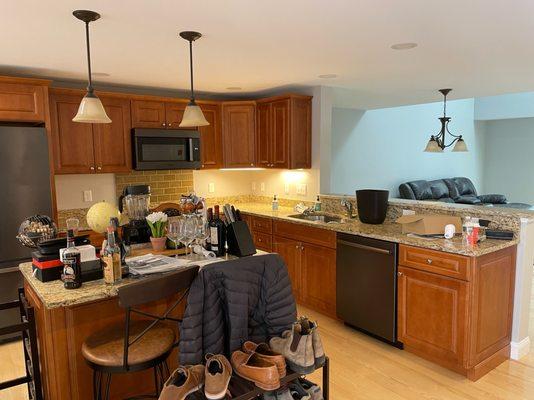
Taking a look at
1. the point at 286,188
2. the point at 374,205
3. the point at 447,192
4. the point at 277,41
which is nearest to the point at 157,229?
the point at 277,41

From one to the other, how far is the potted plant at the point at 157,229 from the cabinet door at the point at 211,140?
7.70ft

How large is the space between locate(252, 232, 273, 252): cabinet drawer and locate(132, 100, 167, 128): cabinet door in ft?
5.26

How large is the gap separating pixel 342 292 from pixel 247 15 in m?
2.41

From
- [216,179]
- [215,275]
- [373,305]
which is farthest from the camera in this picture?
[216,179]

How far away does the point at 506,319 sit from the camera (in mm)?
3098

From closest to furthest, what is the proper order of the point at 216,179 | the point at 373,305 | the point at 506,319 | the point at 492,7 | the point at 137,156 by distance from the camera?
the point at 492,7, the point at 506,319, the point at 373,305, the point at 137,156, the point at 216,179

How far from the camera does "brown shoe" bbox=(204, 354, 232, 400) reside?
162 centimetres

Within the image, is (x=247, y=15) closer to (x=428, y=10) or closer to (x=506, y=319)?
(x=428, y=10)

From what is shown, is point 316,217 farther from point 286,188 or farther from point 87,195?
point 87,195

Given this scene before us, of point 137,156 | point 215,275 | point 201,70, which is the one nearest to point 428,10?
point 215,275

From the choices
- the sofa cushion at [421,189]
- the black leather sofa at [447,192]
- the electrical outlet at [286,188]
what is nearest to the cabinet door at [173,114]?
the electrical outlet at [286,188]

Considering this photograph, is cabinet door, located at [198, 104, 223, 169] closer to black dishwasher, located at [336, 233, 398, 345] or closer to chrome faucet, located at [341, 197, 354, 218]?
chrome faucet, located at [341, 197, 354, 218]

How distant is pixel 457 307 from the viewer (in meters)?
2.83

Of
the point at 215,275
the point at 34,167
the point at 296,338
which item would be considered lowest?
the point at 296,338
